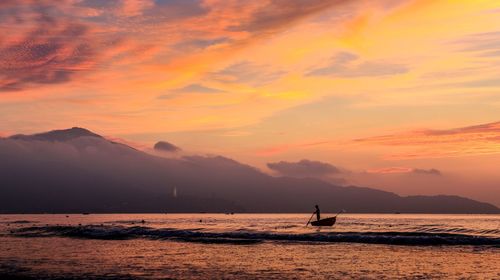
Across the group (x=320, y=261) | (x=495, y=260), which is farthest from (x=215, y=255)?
(x=495, y=260)

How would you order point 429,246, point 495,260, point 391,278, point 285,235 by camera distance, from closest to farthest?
point 391,278, point 495,260, point 429,246, point 285,235

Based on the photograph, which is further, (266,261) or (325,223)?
(325,223)

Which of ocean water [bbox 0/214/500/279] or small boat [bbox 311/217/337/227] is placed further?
small boat [bbox 311/217/337/227]

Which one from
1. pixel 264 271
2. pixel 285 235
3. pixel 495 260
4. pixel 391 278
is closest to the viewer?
pixel 391 278

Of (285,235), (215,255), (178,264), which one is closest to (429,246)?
(285,235)

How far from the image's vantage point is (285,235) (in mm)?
61531

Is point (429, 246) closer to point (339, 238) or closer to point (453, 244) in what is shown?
point (453, 244)

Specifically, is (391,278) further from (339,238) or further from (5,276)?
(339,238)

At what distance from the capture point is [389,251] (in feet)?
143

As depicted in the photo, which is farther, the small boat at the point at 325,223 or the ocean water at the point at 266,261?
the small boat at the point at 325,223

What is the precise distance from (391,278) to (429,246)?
23375 millimetres

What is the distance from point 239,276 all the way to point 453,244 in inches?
1197

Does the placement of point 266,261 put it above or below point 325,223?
below

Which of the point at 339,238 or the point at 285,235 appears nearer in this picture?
the point at 339,238
